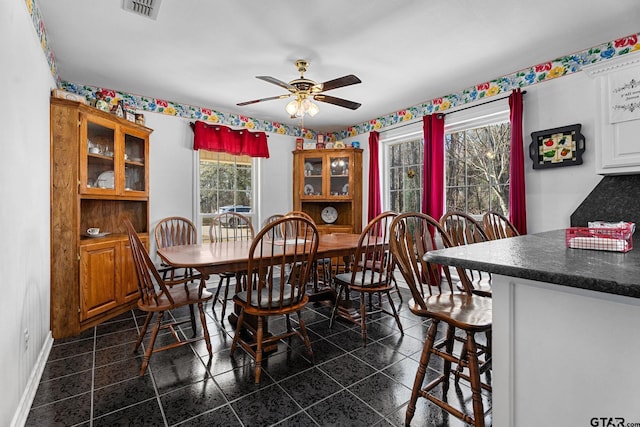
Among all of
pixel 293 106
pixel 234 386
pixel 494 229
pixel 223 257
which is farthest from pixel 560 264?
pixel 293 106

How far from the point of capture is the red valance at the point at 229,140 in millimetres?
4086

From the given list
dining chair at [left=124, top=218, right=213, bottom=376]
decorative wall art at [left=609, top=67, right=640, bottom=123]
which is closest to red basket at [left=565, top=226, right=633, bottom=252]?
decorative wall art at [left=609, top=67, right=640, bottom=123]

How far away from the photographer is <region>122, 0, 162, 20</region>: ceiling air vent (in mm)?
2016

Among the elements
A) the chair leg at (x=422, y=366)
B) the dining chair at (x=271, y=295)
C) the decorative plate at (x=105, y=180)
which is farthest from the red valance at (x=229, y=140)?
the chair leg at (x=422, y=366)

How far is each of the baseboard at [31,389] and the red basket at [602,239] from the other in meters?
2.58

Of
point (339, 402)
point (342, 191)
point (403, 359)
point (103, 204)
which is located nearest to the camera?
point (339, 402)

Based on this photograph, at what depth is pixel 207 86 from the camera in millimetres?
3426

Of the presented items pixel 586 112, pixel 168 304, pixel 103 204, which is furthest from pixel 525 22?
pixel 103 204

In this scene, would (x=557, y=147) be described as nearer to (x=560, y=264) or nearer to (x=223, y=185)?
(x=560, y=264)

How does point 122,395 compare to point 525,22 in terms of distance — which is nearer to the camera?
point 122,395

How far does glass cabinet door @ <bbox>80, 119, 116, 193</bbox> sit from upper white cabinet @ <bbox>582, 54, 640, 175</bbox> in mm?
3819

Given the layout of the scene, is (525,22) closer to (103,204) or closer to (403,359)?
(403,359)

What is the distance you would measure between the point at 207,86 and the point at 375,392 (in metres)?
3.30

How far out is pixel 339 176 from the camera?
490 cm
